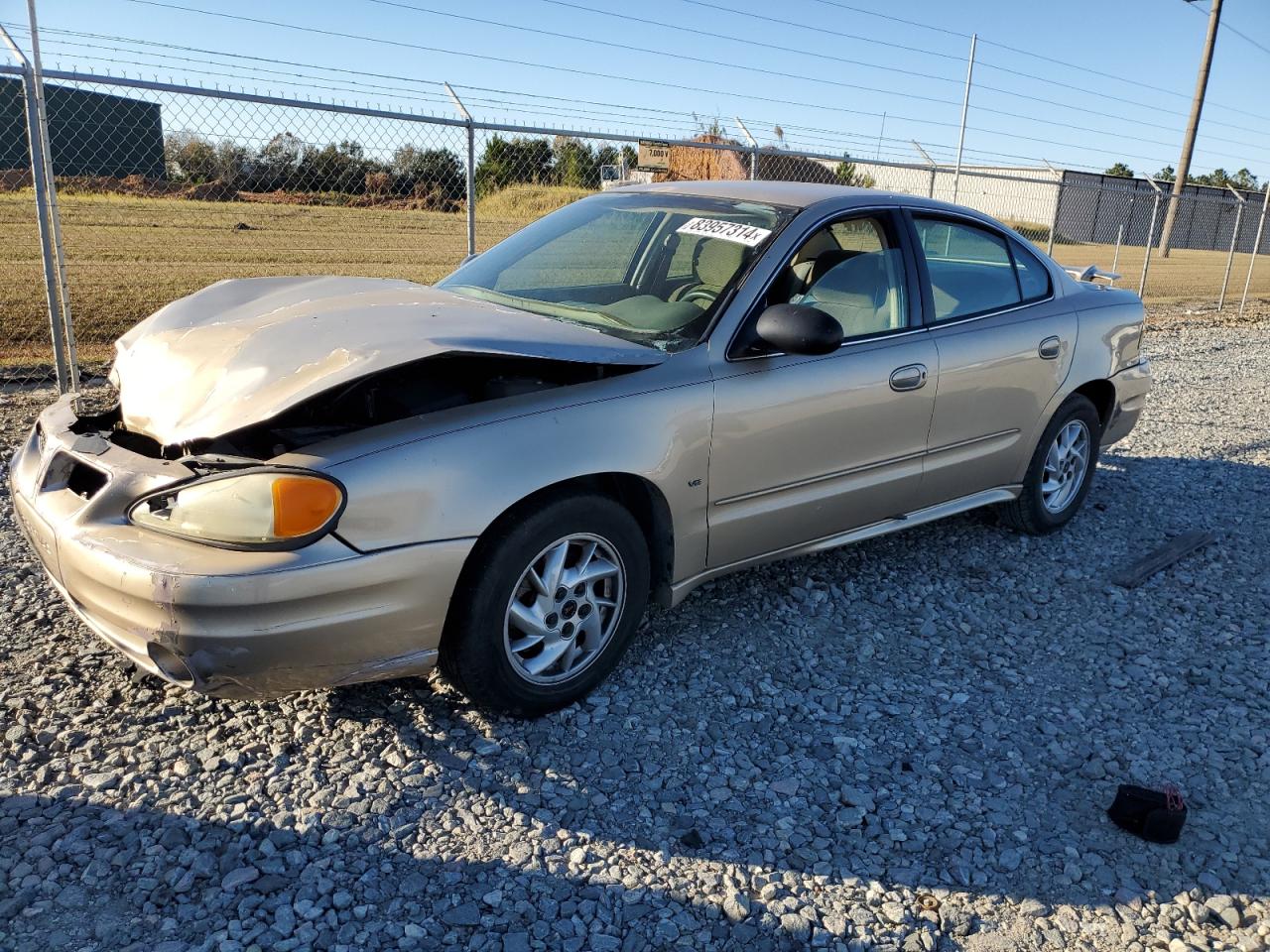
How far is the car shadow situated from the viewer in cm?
247

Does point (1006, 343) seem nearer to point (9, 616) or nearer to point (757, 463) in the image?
point (757, 463)

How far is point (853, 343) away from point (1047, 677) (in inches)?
57.0

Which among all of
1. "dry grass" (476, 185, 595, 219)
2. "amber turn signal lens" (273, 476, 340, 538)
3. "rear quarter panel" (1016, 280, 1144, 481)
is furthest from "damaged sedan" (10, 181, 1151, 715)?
"dry grass" (476, 185, 595, 219)

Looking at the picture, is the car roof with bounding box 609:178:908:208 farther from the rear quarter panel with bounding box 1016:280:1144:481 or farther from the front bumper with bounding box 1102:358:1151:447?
the front bumper with bounding box 1102:358:1151:447

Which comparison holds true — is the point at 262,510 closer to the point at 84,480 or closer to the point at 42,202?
the point at 84,480

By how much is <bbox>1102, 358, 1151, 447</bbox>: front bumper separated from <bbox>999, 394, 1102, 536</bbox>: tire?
0.44 feet

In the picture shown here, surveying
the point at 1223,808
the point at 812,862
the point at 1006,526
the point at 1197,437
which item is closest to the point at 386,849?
the point at 812,862

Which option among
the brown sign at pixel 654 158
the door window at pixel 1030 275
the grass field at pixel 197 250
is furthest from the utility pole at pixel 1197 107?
the door window at pixel 1030 275

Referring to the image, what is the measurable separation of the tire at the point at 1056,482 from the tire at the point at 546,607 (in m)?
2.48

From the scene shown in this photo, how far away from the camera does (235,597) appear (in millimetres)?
2582

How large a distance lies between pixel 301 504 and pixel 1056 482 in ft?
12.9

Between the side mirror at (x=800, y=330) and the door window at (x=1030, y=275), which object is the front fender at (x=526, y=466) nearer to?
the side mirror at (x=800, y=330)

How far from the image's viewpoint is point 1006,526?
5254 millimetres

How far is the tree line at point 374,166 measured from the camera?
8.95 meters
